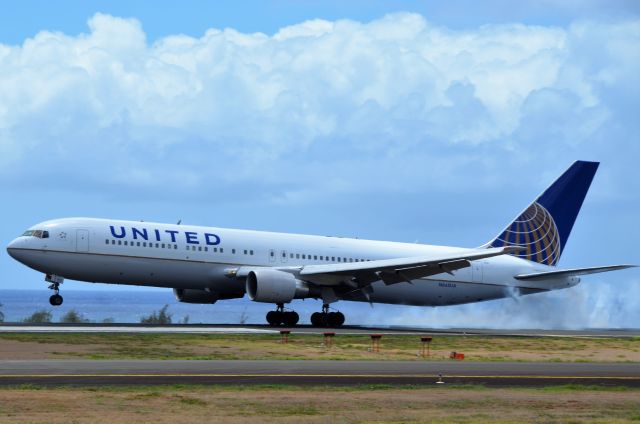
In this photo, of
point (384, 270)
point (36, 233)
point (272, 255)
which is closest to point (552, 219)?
point (384, 270)

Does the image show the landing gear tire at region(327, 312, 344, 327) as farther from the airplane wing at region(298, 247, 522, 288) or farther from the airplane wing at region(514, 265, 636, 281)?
the airplane wing at region(514, 265, 636, 281)

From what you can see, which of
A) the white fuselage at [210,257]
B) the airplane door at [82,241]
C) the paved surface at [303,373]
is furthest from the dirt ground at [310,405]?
the white fuselage at [210,257]

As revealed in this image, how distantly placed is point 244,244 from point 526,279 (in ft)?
49.6

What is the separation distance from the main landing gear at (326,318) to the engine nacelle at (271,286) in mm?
2202

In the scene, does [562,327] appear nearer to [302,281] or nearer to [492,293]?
[492,293]

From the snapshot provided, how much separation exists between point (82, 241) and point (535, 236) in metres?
24.1

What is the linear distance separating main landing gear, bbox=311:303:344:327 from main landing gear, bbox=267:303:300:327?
0.84 metres

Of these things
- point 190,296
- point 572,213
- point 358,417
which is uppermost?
point 572,213

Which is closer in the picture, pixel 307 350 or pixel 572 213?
pixel 307 350

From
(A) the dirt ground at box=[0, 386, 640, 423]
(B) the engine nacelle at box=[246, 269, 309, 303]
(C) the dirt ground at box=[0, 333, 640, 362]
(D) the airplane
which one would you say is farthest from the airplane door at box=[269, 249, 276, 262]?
(A) the dirt ground at box=[0, 386, 640, 423]

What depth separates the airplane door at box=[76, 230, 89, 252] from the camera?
153 feet

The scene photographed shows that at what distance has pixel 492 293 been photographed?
56.5 metres

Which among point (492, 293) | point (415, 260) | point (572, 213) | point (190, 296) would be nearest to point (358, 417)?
point (415, 260)

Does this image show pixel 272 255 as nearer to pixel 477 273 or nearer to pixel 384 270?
pixel 384 270
